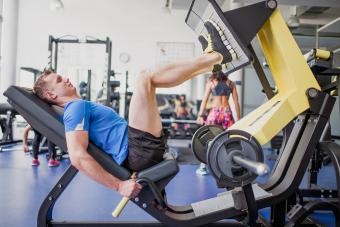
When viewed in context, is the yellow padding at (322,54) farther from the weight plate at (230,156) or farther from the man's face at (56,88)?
the man's face at (56,88)

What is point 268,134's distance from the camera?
1377 millimetres

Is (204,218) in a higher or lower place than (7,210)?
higher

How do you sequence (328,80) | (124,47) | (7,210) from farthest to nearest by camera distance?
(124,47) < (7,210) < (328,80)

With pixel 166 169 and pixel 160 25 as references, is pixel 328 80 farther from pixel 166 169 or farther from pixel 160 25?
pixel 160 25

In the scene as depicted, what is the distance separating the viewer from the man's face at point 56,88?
166 centimetres

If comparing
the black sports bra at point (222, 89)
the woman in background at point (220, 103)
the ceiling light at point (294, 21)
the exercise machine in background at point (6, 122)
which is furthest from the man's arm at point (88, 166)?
the ceiling light at point (294, 21)

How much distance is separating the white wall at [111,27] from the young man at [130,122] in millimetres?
6274

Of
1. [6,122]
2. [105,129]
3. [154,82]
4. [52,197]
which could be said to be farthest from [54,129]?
[6,122]

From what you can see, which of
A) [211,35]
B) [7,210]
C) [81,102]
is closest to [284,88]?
[211,35]

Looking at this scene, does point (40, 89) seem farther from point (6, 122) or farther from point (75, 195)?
point (6, 122)

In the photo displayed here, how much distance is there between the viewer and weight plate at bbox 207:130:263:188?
4.07 feet

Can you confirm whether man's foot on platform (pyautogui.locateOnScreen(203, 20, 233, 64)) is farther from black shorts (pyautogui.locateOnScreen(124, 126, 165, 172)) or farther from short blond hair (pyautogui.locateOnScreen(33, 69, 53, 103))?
short blond hair (pyautogui.locateOnScreen(33, 69, 53, 103))

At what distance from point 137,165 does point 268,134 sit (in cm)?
64

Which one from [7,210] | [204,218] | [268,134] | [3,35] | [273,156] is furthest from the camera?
[3,35]
